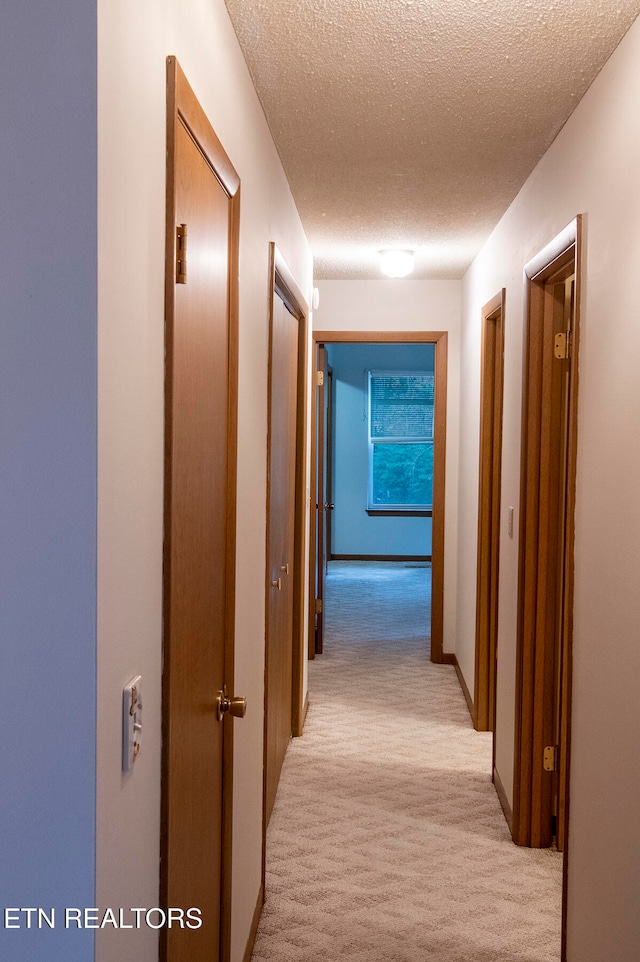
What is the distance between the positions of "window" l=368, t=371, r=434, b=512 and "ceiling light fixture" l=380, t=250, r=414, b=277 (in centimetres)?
524

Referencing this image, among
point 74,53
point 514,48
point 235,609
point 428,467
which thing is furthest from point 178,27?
point 428,467

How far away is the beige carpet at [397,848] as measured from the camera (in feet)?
8.33

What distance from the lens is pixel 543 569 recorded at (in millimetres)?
3072

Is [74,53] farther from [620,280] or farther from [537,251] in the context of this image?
[537,251]

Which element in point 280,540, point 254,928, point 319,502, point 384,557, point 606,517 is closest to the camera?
point 606,517

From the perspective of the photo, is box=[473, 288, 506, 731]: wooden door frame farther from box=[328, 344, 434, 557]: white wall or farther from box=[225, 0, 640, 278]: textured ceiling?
box=[328, 344, 434, 557]: white wall

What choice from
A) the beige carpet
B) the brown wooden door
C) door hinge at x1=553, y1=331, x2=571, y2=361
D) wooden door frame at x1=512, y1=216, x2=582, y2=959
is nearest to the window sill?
the beige carpet

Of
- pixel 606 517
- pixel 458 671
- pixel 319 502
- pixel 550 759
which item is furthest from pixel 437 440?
pixel 606 517

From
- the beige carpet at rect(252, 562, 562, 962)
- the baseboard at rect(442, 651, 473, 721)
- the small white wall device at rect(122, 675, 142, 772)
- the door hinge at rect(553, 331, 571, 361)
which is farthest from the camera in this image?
the baseboard at rect(442, 651, 473, 721)

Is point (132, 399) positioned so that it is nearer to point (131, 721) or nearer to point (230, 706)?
point (131, 721)

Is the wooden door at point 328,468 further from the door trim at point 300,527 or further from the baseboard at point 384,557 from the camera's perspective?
the door trim at point 300,527

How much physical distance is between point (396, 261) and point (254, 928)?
3243mm

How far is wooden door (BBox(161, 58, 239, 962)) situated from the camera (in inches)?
54.0

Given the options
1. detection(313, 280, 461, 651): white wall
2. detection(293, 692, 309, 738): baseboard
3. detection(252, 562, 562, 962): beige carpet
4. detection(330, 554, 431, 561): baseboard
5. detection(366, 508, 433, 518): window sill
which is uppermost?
detection(313, 280, 461, 651): white wall
